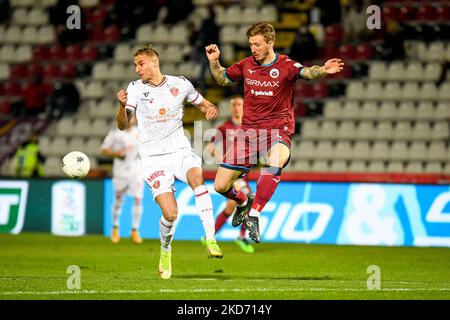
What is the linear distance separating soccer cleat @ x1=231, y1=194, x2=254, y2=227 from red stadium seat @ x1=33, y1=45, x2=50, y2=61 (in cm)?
1399

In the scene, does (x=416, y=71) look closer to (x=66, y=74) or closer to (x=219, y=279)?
(x=66, y=74)

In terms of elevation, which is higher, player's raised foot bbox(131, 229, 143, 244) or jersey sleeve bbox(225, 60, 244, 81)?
jersey sleeve bbox(225, 60, 244, 81)

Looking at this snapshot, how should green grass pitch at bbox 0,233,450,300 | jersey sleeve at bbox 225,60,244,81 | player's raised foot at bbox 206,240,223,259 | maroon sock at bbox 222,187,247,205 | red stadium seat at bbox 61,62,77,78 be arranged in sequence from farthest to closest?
red stadium seat at bbox 61,62,77,78 → maroon sock at bbox 222,187,247,205 → jersey sleeve at bbox 225,60,244,81 → player's raised foot at bbox 206,240,223,259 → green grass pitch at bbox 0,233,450,300

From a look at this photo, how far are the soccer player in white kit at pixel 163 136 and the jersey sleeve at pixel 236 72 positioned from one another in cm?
55

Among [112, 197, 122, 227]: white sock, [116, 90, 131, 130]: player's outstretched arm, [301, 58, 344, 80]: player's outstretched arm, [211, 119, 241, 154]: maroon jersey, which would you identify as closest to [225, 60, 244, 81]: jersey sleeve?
[301, 58, 344, 80]: player's outstretched arm

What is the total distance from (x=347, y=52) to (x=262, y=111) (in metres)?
11.2

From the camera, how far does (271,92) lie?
413 inches

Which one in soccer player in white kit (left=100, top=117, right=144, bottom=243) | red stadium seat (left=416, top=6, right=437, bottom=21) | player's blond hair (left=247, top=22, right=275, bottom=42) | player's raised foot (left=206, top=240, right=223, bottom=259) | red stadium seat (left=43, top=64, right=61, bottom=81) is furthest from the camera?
red stadium seat (left=43, top=64, right=61, bottom=81)

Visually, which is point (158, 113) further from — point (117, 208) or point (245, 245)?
point (117, 208)

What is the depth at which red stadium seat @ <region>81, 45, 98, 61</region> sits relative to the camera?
2362 centimetres

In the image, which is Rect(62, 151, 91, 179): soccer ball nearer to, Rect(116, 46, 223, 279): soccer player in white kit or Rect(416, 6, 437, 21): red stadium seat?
Rect(116, 46, 223, 279): soccer player in white kit

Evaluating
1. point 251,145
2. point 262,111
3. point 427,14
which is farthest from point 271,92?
point 427,14

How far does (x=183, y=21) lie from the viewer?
76.7 ft

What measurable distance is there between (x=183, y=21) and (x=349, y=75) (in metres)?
4.54
